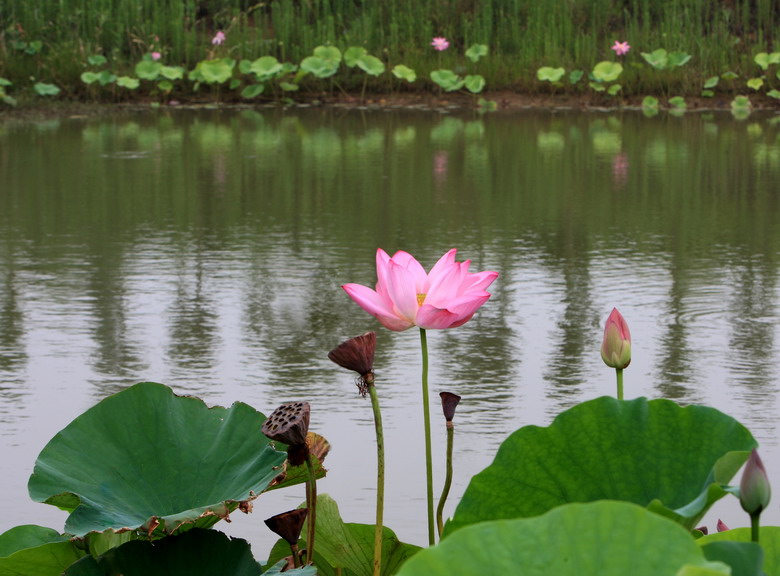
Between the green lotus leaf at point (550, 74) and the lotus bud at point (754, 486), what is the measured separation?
7483 mm

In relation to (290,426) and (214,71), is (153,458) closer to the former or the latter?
(290,426)

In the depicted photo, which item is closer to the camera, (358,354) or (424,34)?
(358,354)

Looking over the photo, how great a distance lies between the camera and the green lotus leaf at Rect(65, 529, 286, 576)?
852 mm

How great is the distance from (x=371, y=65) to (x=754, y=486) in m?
7.69

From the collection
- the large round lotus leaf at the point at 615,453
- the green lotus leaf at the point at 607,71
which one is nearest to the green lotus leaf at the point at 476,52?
the green lotus leaf at the point at 607,71

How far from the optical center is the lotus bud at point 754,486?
601 mm

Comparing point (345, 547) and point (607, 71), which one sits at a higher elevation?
point (607, 71)

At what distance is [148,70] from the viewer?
7.97 m

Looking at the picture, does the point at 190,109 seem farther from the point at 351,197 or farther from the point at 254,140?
the point at 351,197

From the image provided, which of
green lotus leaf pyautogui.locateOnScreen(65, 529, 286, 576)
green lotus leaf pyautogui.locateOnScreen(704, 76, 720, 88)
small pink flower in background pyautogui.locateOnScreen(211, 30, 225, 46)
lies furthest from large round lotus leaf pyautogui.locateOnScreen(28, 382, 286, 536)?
small pink flower in background pyautogui.locateOnScreen(211, 30, 225, 46)

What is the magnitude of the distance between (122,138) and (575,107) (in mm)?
3041

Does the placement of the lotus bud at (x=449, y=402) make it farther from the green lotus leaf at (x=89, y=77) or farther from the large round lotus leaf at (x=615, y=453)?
the green lotus leaf at (x=89, y=77)

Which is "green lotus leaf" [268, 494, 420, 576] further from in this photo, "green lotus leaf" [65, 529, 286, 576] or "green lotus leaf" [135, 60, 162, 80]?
"green lotus leaf" [135, 60, 162, 80]

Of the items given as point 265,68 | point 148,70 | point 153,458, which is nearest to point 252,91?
point 265,68
